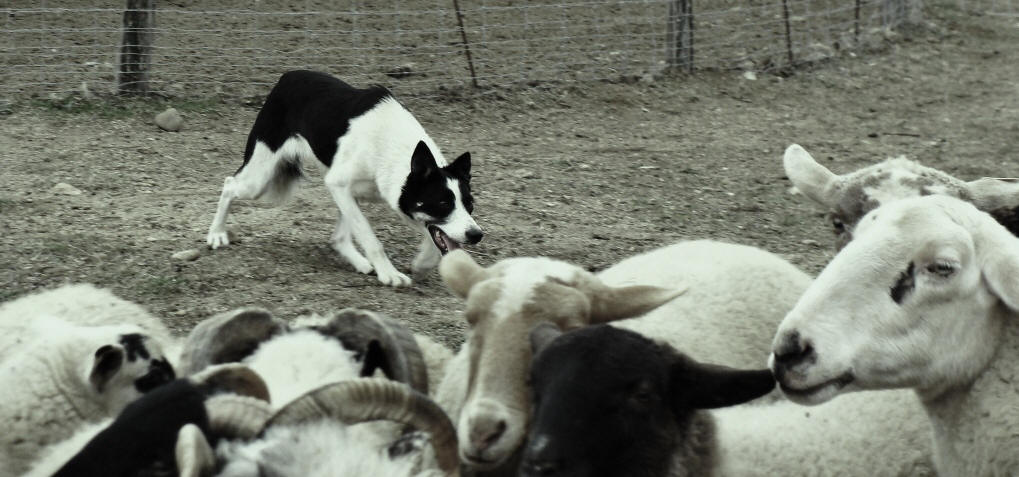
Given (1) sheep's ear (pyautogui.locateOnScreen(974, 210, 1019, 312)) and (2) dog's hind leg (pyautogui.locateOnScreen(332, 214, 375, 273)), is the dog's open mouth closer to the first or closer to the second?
(2) dog's hind leg (pyautogui.locateOnScreen(332, 214, 375, 273))

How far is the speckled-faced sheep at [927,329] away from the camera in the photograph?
3.55 meters

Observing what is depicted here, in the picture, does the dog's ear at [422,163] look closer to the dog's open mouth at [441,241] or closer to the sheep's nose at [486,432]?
the dog's open mouth at [441,241]

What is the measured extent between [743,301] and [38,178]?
20.3 feet

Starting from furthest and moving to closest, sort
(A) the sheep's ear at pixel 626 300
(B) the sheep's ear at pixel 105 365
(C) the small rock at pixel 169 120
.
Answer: (C) the small rock at pixel 169 120 → (B) the sheep's ear at pixel 105 365 → (A) the sheep's ear at pixel 626 300

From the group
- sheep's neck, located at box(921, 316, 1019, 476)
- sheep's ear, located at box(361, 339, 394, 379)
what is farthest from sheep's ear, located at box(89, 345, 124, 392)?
sheep's neck, located at box(921, 316, 1019, 476)

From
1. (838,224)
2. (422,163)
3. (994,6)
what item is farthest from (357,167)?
(994,6)

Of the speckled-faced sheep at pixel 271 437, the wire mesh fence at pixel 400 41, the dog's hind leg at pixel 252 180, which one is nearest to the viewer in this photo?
the speckled-faced sheep at pixel 271 437

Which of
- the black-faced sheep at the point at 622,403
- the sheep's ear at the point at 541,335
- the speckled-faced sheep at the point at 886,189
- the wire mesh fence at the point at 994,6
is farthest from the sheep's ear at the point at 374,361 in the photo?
the wire mesh fence at the point at 994,6

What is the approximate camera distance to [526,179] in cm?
1009

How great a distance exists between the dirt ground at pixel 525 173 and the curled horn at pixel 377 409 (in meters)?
2.79

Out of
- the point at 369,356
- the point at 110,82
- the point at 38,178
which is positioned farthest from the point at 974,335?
the point at 110,82

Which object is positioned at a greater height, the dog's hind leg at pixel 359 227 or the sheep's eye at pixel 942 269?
the sheep's eye at pixel 942 269

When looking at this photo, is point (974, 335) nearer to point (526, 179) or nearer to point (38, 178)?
point (526, 179)

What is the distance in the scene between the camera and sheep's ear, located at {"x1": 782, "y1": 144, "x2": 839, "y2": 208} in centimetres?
552
